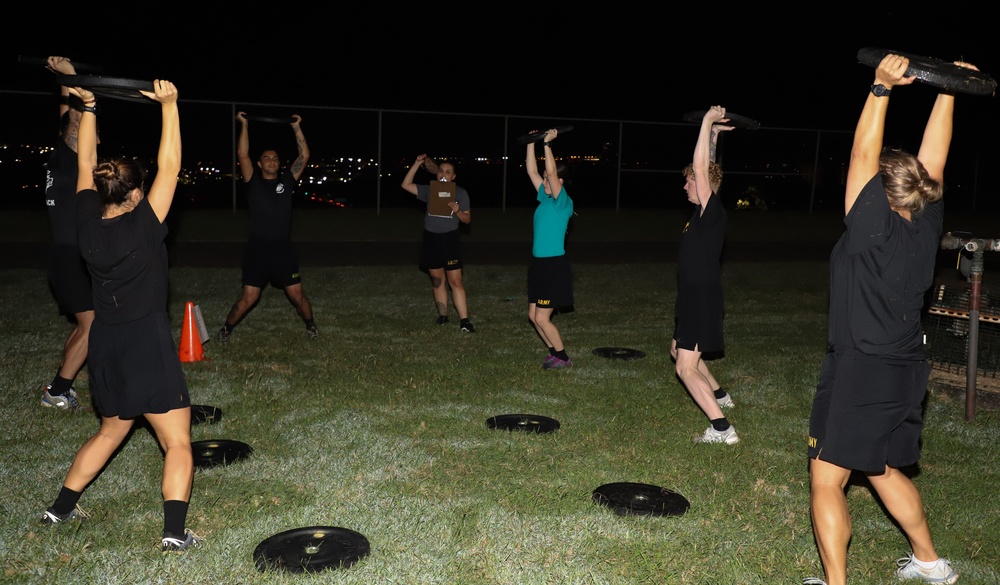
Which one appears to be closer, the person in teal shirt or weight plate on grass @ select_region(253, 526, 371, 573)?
weight plate on grass @ select_region(253, 526, 371, 573)

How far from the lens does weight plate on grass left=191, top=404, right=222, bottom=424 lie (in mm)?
6289

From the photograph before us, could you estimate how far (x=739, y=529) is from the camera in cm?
461

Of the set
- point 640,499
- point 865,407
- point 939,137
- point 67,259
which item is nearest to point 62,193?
point 67,259

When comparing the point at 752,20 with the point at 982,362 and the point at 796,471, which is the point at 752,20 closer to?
the point at 982,362

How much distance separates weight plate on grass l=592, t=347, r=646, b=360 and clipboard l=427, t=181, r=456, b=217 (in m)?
2.45

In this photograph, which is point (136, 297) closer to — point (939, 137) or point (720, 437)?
point (939, 137)

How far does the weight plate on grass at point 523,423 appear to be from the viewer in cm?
621

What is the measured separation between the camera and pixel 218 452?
18.3ft

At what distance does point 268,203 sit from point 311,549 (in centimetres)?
531

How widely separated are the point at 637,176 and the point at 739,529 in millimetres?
21134

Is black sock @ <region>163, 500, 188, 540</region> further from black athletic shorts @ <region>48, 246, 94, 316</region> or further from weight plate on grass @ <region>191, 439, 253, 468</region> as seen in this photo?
black athletic shorts @ <region>48, 246, 94, 316</region>

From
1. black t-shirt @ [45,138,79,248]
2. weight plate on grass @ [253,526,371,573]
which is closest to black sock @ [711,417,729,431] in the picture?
weight plate on grass @ [253,526,371,573]

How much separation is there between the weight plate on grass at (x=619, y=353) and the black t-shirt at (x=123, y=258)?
5.42 meters

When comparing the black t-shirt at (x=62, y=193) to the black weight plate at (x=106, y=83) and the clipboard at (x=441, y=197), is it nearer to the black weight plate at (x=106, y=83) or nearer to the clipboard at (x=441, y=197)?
the black weight plate at (x=106, y=83)
